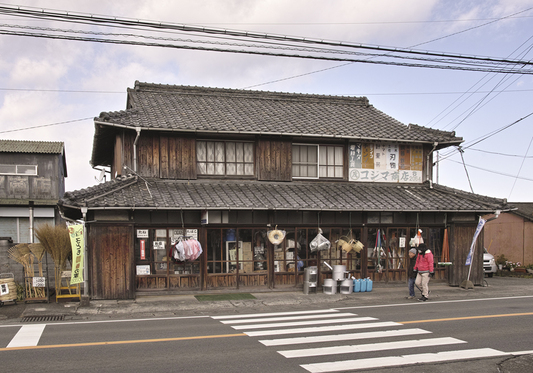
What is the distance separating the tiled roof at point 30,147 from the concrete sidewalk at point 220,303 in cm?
1639

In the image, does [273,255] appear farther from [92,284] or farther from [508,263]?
[508,263]

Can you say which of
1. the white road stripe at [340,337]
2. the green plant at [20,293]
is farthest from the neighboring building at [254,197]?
the white road stripe at [340,337]

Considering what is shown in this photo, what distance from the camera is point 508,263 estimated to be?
26156 mm

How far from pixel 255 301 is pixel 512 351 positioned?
26.7 ft

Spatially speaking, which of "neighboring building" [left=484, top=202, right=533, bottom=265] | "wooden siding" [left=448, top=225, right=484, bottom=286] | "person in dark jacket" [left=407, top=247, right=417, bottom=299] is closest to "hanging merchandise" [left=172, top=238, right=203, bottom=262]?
"person in dark jacket" [left=407, top=247, right=417, bottom=299]

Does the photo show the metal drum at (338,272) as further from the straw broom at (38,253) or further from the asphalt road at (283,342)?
the straw broom at (38,253)

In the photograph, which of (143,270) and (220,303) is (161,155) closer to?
(143,270)

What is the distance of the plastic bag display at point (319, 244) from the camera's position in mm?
16531

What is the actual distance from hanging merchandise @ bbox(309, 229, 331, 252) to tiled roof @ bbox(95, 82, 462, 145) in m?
4.07

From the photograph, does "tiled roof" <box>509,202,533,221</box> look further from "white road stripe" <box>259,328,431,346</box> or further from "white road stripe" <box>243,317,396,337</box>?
"white road stripe" <box>259,328,431,346</box>

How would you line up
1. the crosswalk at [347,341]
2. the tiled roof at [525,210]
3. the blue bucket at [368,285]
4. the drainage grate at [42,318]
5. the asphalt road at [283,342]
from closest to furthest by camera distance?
the asphalt road at [283,342] → the crosswalk at [347,341] → the drainage grate at [42,318] → the blue bucket at [368,285] → the tiled roof at [525,210]

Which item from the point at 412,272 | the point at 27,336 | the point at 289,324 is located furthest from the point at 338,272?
the point at 27,336

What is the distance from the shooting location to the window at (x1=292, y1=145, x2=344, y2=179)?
18.8 meters

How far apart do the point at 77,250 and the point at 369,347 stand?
9743 mm
